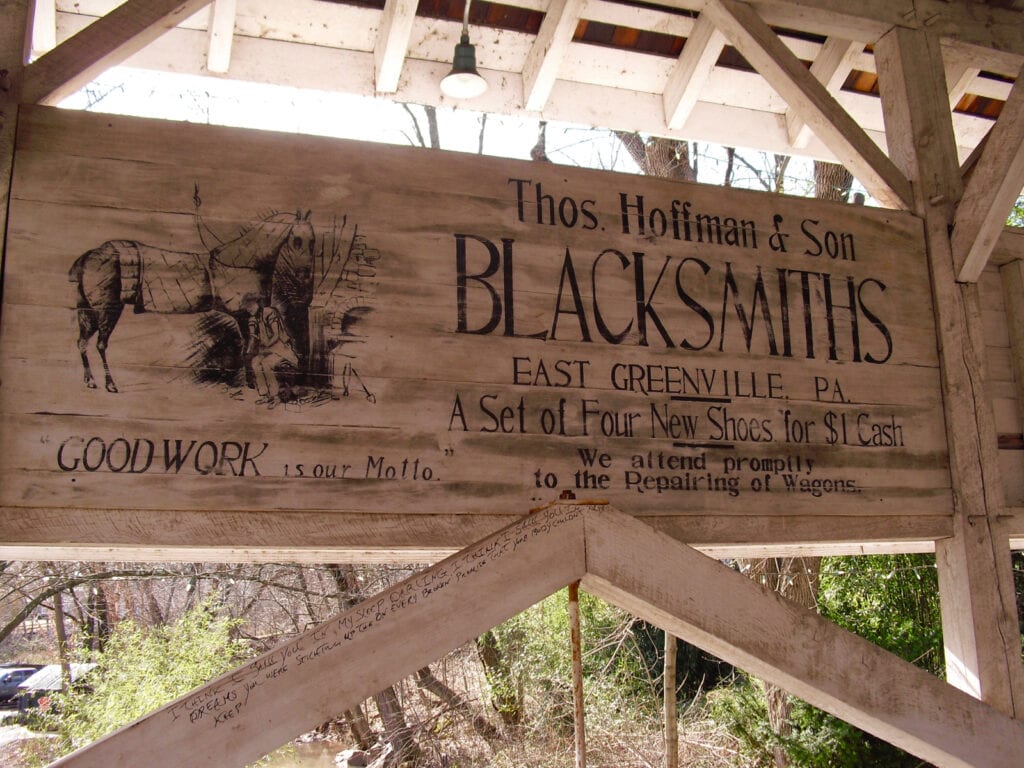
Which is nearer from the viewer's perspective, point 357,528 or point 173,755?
point 173,755

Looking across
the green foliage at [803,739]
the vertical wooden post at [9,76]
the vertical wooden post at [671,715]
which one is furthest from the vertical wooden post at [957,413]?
the green foliage at [803,739]

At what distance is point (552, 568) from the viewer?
7.86 ft

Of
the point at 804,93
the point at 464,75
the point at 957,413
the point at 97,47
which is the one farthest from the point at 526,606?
the point at 464,75

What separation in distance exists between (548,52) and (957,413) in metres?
2.29

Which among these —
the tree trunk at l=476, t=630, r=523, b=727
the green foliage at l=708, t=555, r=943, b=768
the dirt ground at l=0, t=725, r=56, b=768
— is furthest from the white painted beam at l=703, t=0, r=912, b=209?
the dirt ground at l=0, t=725, r=56, b=768

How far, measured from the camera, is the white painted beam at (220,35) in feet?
12.1

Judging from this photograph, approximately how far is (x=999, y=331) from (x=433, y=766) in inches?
337

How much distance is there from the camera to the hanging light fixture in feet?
12.3

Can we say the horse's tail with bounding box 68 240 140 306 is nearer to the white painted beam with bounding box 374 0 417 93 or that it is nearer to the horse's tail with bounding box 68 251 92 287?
the horse's tail with bounding box 68 251 92 287

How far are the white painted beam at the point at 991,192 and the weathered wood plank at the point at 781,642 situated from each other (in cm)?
164

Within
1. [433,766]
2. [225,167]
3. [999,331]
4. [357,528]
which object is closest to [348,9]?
[225,167]

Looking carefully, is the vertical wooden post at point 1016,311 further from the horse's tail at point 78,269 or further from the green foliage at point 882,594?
the green foliage at point 882,594

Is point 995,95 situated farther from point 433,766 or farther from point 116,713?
point 116,713

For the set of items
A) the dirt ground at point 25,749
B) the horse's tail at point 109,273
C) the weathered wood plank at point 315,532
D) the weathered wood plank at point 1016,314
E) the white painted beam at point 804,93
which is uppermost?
the white painted beam at point 804,93
